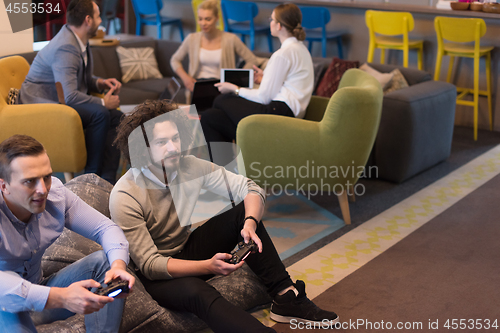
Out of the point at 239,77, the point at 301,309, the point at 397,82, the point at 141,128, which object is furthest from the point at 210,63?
the point at 301,309

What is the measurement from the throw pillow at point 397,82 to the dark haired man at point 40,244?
2.63m

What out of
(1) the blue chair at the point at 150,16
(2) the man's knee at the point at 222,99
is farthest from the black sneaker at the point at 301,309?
(1) the blue chair at the point at 150,16

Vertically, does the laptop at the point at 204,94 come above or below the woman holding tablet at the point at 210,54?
below

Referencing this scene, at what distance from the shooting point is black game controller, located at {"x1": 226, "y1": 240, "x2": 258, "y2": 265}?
165cm

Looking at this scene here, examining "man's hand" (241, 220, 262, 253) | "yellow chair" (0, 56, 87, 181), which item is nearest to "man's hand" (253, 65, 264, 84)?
"yellow chair" (0, 56, 87, 181)

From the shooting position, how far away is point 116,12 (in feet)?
22.8

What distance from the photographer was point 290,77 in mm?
2977

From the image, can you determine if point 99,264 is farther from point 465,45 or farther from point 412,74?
point 465,45

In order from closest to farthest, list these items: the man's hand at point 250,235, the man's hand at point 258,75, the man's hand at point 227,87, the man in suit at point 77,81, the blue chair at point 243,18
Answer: the man's hand at point 250,235, the man in suit at point 77,81, the man's hand at point 227,87, the man's hand at point 258,75, the blue chair at point 243,18

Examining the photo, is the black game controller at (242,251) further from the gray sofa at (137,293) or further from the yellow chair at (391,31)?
the yellow chair at (391,31)

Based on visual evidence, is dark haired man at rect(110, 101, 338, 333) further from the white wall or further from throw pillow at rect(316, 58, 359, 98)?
the white wall

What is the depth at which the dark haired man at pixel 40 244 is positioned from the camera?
1.31 metres

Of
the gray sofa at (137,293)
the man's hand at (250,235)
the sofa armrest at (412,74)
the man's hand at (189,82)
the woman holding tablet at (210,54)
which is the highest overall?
the woman holding tablet at (210,54)

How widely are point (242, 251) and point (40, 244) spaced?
2.05ft
